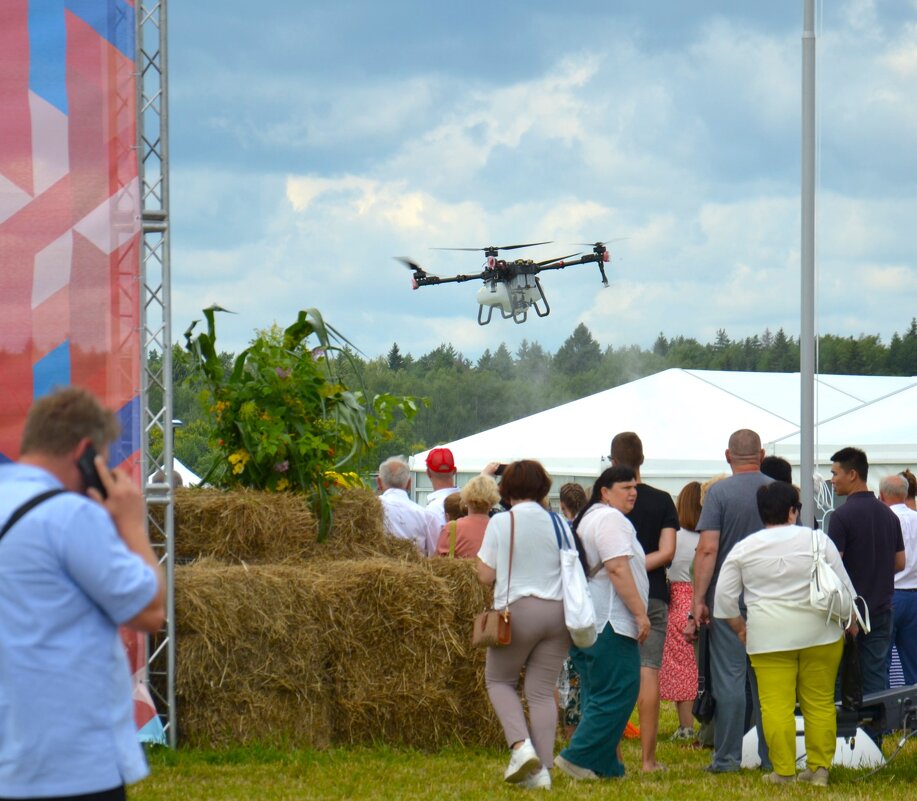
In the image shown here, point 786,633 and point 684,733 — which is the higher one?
point 786,633

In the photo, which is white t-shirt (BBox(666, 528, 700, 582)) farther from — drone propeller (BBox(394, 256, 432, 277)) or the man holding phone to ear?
drone propeller (BBox(394, 256, 432, 277))

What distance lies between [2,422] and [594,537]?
3.25m

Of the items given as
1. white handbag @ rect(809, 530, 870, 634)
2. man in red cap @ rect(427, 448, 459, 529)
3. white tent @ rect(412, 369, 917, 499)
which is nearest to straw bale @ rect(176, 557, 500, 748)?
man in red cap @ rect(427, 448, 459, 529)

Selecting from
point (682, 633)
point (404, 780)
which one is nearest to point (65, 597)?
point (404, 780)

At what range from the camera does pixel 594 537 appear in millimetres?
7492

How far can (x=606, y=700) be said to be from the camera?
7.43 meters

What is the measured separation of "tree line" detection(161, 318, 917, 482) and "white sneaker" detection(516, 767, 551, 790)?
7415cm

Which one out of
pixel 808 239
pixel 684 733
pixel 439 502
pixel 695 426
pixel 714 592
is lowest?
pixel 684 733

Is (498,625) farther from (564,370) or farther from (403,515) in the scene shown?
(564,370)

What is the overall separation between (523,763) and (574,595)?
90cm

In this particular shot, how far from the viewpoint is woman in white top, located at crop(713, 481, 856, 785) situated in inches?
285

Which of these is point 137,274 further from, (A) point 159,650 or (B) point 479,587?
(B) point 479,587

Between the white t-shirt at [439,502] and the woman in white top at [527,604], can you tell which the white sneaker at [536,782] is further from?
the white t-shirt at [439,502]

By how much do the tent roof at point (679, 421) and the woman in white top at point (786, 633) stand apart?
10232mm
